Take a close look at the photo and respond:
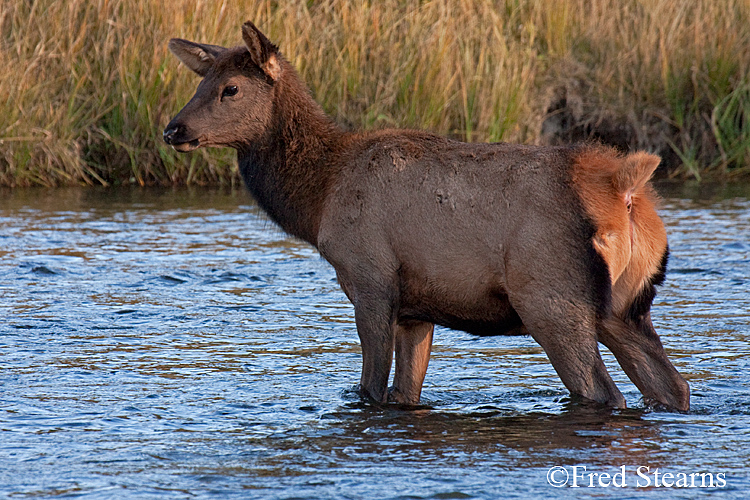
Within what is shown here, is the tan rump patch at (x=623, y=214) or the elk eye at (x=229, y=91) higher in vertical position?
the elk eye at (x=229, y=91)

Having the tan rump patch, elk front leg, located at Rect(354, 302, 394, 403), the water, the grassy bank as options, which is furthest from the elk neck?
the grassy bank

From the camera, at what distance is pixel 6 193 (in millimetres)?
13938

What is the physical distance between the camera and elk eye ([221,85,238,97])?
262 inches

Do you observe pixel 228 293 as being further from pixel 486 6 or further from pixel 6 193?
pixel 486 6

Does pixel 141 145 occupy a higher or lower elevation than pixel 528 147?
lower

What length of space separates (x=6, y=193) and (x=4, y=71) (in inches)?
58.3

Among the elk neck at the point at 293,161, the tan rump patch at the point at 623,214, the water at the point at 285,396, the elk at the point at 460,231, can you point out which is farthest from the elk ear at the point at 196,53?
the tan rump patch at the point at 623,214

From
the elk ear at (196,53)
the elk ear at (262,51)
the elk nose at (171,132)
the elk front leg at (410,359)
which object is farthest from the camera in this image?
the elk ear at (196,53)

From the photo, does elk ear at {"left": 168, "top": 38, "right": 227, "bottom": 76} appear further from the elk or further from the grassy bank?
the grassy bank

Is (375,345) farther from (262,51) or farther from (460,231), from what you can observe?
(262,51)

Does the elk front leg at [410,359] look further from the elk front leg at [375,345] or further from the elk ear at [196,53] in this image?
the elk ear at [196,53]

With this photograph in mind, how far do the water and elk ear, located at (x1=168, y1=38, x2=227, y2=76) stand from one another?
184 centimetres

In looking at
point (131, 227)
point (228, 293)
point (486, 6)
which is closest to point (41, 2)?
point (131, 227)

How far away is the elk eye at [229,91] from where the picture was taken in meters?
6.66
